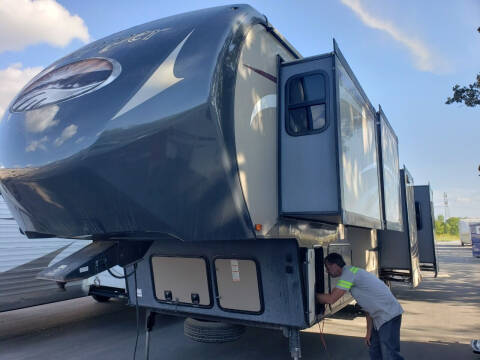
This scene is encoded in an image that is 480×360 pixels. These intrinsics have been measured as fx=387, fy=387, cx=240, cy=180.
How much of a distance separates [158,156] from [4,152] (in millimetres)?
1487

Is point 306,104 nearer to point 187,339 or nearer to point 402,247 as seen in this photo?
point 187,339

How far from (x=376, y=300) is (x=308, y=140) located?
174 centimetres

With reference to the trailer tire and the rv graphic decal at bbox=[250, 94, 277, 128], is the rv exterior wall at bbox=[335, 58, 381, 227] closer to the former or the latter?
the rv graphic decal at bbox=[250, 94, 277, 128]

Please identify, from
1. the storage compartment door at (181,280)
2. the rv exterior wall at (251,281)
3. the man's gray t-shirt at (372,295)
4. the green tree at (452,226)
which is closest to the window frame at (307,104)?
the rv exterior wall at (251,281)

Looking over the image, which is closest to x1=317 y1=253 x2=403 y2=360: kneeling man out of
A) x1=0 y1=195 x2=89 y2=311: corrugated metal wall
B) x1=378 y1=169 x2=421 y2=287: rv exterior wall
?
x1=378 y1=169 x2=421 y2=287: rv exterior wall

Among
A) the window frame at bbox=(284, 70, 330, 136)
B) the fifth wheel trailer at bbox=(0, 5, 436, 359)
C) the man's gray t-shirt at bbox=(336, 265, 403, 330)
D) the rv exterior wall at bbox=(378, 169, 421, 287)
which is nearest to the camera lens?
the fifth wheel trailer at bbox=(0, 5, 436, 359)

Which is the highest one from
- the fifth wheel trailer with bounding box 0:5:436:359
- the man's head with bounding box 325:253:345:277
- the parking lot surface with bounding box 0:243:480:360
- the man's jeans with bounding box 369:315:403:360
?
the fifth wheel trailer with bounding box 0:5:436:359

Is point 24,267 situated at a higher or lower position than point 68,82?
lower

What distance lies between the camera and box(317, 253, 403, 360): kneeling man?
370 cm

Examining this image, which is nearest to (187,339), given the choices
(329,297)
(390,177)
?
(329,297)

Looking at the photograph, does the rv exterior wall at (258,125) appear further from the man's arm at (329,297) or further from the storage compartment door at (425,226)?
the storage compartment door at (425,226)

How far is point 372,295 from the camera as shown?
3.79 meters

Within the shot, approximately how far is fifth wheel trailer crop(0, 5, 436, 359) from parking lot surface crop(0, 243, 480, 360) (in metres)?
1.42

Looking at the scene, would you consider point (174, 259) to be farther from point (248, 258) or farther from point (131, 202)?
point (131, 202)
